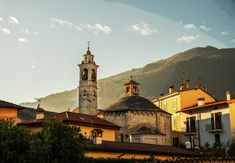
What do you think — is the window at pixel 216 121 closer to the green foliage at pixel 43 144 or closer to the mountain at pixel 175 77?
the green foliage at pixel 43 144

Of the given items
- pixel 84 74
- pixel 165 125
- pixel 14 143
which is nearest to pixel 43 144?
pixel 14 143

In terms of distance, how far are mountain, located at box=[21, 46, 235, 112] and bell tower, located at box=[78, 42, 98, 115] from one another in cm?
2287

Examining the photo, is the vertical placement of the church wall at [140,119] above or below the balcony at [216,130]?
above

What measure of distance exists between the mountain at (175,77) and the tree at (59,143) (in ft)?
134

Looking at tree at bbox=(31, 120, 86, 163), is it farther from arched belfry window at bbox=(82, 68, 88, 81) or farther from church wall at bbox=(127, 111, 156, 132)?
arched belfry window at bbox=(82, 68, 88, 81)

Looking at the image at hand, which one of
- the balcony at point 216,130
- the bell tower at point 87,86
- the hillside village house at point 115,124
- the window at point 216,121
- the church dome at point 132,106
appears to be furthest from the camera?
the bell tower at point 87,86

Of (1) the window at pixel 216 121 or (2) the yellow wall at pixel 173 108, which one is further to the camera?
(2) the yellow wall at pixel 173 108

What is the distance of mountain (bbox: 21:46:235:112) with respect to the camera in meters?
59.5

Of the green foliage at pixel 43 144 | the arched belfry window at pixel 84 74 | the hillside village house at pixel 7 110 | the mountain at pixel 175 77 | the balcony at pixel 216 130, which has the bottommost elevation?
the green foliage at pixel 43 144

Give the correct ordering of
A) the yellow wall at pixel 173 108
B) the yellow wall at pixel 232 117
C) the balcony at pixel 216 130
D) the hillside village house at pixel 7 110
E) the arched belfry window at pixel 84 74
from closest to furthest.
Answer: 1. the hillside village house at pixel 7 110
2. the yellow wall at pixel 232 117
3. the balcony at pixel 216 130
4. the yellow wall at pixel 173 108
5. the arched belfry window at pixel 84 74

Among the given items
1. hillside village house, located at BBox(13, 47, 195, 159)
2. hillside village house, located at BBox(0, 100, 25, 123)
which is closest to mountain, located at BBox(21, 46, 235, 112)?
hillside village house, located at BBox(13, 47, 195, 159)

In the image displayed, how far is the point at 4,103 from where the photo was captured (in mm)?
18141

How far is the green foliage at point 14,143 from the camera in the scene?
31.2 feet

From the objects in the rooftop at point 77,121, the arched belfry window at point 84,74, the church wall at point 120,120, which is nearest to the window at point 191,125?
the church wall at point 120,120
